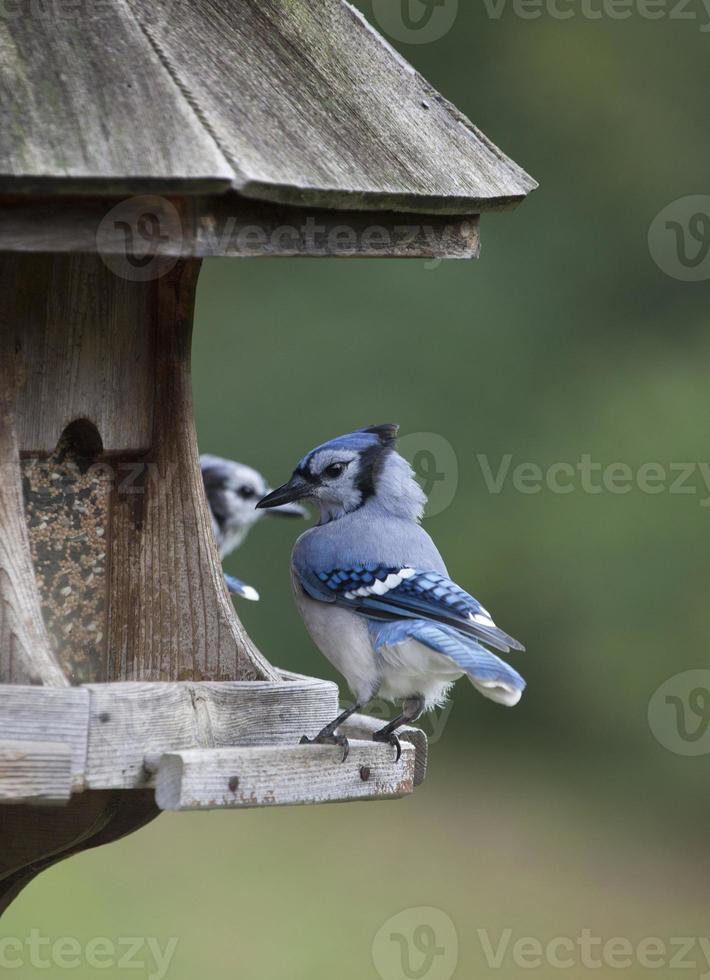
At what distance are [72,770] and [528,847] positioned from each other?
6464mm

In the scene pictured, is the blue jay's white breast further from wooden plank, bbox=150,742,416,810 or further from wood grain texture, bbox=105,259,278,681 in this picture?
wood grain texture, bbox=105,259,278,681

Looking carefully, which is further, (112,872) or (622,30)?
(622,30)

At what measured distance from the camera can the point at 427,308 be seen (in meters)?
8.17

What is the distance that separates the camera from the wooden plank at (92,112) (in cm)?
209

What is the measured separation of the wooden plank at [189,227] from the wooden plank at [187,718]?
2.27ft

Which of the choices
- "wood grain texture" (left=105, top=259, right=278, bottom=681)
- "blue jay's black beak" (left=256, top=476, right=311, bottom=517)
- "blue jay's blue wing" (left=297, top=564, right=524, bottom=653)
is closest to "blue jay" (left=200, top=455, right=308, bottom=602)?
"blue jay's black beak" (left=256, top=476, right=311, bottom=517)

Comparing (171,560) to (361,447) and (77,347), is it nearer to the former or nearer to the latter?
(77,347)

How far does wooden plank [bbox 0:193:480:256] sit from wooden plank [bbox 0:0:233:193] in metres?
Answer: 0.08

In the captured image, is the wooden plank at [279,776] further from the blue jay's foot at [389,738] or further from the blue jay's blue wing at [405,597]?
the blue jay's blue wing at [405,597]

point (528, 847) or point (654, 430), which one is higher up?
point (654, 430)

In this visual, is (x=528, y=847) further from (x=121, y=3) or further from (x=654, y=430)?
(x=121, y=3)

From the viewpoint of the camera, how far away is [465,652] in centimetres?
277

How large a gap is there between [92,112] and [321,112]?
1.55ft

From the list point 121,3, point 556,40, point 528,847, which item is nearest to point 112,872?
point 528,847
